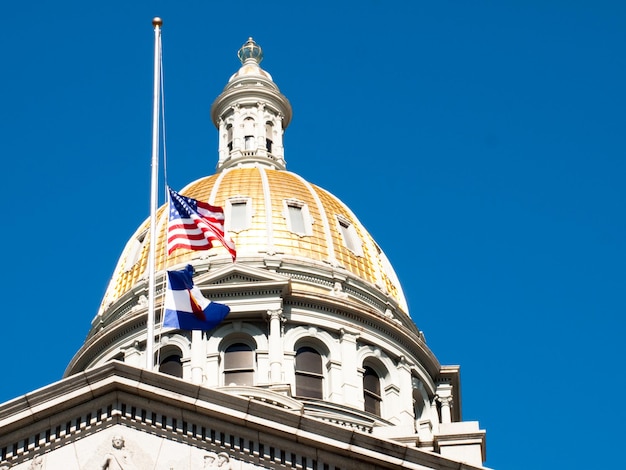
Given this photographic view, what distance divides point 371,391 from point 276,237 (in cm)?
780

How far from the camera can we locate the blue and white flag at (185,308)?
34.8m

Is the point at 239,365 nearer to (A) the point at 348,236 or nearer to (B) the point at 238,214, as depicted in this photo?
(B) the point at 238,214

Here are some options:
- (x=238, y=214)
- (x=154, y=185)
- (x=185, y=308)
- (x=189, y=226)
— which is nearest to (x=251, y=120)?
(x=238, y=214)

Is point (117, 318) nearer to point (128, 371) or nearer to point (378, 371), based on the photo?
point (378, 371)

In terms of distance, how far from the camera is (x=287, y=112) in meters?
79.8

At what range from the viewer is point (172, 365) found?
59812 mm

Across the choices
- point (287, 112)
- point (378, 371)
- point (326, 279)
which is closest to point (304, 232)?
point (326, 279)

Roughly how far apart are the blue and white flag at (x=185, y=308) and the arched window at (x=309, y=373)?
23.4 metres

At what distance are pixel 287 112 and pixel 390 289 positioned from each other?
16.0 metres

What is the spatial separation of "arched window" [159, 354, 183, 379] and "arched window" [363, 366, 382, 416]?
270 inches

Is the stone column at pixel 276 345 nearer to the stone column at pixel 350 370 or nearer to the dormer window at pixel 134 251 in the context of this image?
the stone column at pixel 350 370

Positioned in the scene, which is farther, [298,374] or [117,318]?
[117,318]

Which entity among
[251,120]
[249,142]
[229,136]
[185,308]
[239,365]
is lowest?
[185,308]

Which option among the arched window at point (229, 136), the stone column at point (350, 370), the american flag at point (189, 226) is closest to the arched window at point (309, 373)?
the stone column at point (350, 370)
